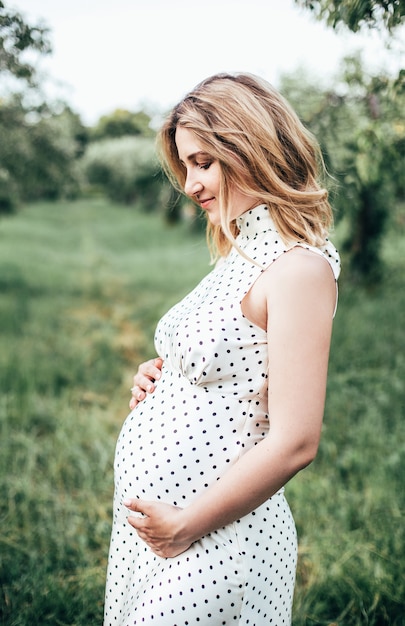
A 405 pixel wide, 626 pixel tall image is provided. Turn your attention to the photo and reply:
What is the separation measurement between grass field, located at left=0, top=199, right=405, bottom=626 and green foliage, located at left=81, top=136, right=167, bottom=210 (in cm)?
187

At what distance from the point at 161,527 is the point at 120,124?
591cm

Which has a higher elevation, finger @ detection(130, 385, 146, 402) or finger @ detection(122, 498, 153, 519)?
finger @ detection(130, 385, 146, 402)

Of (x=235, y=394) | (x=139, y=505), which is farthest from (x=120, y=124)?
(x=139, y=505)

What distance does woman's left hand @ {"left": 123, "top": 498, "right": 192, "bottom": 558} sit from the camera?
1.36 meters

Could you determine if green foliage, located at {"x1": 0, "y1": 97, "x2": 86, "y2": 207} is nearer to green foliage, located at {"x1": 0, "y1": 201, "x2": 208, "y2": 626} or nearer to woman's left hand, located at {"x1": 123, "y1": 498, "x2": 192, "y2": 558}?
green foliage, located at {"x1": 0, "y1": 201, "x2": 208, "y2": 626}

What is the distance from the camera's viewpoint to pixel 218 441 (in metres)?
1.44

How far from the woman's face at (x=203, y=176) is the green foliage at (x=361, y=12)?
64cm

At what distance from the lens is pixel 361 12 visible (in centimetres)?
173

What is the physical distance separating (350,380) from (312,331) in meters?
4.21

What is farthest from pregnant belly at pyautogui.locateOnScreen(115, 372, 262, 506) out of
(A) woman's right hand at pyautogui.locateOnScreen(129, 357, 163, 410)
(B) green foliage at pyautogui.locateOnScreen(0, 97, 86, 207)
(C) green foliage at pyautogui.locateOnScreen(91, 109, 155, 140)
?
(B) green foliage at pyautogui.locateOnScreen(0, 97, 86, 207)

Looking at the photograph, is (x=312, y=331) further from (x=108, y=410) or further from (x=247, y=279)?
(x=108, y=410)

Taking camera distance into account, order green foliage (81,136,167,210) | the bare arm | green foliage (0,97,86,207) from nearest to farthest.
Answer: the bare arm
green foliage (81,136,167,210)
green foliage (0,97,86,207)

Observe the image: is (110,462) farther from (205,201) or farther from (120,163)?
(120,163)

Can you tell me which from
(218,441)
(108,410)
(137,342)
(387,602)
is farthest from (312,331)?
(137,342)
